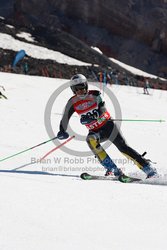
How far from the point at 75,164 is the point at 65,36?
37679 mm

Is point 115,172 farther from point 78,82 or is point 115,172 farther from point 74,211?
point 74,211

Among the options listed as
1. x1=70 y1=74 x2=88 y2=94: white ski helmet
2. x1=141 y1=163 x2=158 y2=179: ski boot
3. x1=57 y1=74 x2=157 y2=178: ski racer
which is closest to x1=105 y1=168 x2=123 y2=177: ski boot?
x1=57 y1=74 x2=157 y2=178: ski racer

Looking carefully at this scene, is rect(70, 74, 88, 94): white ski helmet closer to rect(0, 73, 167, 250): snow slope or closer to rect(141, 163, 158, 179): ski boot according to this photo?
rect(0, 73, 167, 250): snow slope

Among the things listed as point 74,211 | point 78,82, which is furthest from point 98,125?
point 74,211

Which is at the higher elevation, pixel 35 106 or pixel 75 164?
pixel 35 106

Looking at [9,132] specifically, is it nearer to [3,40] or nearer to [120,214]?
[120,214]

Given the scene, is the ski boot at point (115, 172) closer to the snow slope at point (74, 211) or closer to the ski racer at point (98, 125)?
the ski racer at point (98, 125)

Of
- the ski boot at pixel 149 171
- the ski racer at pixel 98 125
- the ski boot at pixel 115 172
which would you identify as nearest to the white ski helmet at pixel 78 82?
the ski racer at pixel 98 125

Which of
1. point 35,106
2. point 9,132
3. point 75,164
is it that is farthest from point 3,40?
point 75,164

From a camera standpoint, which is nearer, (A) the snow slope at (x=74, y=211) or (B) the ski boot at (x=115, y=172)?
(A) the snow slope at (x=74, y=211)

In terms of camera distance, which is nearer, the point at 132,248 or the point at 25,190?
the point at 132,248

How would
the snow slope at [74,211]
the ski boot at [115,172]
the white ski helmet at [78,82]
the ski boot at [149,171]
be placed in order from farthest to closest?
1. the ski boot at [115,172]
2. the ski boot at [149,171]
3. the white ski helmet at [78,82]
4. the snow slope at [74,211]

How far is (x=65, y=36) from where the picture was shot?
43.7 metres

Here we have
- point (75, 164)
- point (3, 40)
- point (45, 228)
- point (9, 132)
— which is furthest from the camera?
point (3, 40)
